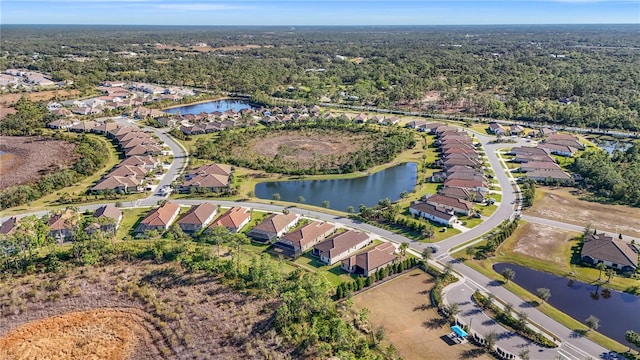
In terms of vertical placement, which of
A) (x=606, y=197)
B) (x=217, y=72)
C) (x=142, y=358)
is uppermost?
(x=217, y=72)

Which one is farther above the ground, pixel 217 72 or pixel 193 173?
pixel 217 72

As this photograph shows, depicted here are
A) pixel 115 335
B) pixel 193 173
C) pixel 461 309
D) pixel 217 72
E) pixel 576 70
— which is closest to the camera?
pixel 115 335

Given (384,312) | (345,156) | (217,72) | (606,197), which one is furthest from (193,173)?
(217,72)

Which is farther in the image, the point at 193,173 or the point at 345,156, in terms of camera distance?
the point at 345,156

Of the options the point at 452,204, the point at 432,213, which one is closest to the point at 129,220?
the point at 432,213

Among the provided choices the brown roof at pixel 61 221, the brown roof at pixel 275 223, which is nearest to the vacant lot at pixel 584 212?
the brown roof at pixel 275 223

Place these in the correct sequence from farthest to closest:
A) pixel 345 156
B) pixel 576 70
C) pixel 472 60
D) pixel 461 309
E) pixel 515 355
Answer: pixel 472 60
pixel 576 70
pixel 345 156
pixel 461 309
pixel 515 355

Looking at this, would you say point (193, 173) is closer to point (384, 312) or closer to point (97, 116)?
point (384, 312)
